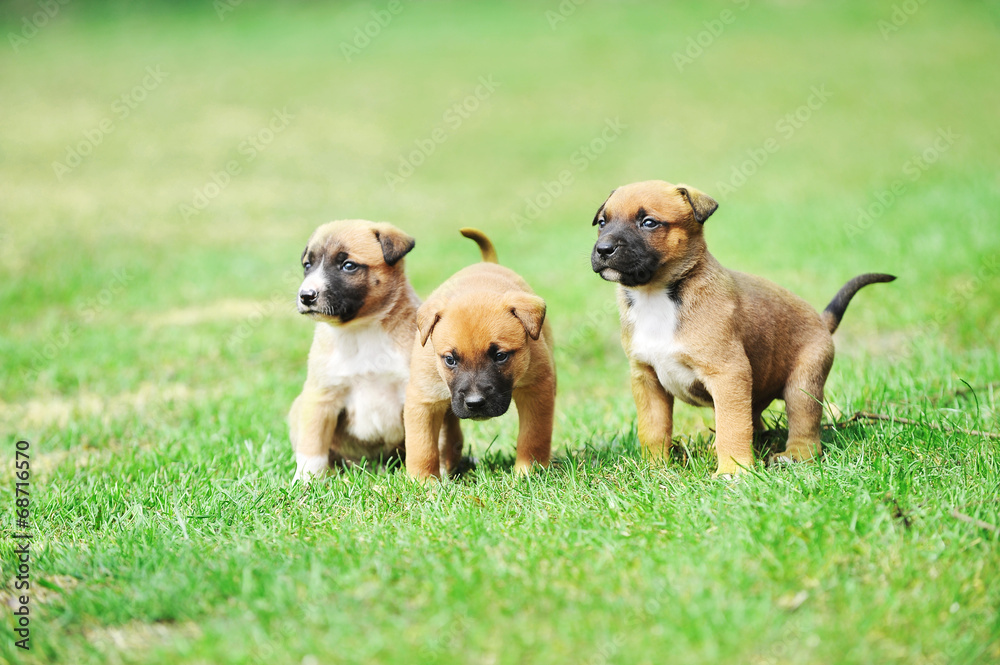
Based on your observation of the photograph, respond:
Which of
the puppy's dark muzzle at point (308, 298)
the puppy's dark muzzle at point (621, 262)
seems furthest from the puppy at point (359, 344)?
the puppy's dark muzzle at point (621, 262)

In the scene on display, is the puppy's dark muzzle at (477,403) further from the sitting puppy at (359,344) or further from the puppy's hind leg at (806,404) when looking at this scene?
the puppy's hind leg at (806,404)

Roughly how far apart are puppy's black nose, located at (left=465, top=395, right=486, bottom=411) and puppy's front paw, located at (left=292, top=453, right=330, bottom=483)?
1.21 meters

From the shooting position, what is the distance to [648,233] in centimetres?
415

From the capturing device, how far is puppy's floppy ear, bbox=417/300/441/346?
428 cm

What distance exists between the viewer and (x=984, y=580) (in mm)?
3160

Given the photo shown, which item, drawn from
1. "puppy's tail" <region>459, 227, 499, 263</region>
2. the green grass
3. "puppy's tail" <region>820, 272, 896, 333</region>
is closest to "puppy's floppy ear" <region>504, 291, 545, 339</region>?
the green grass

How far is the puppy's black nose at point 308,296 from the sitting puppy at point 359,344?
135 millimetres

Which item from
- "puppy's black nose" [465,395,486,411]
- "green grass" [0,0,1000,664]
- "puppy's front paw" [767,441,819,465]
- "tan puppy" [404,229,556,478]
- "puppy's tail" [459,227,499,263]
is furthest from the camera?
"puppy's tail" [459,227,499,263]

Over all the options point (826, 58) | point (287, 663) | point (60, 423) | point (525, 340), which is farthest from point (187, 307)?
point (826, 58)

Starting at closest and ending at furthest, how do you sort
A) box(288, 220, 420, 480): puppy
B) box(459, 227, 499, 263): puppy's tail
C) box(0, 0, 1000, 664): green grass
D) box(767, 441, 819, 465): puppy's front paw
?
box(0, 0, 1000, 664): green grass
box(767, 441, 819, 465): puppy's front paw
box(288, 220, 420, 480): puppy
box(459, 227, 499, 263): puppy's tail

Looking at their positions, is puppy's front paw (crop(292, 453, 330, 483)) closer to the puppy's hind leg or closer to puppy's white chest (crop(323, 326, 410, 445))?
puppy's white chest (crop(323, 326, 410, 445))

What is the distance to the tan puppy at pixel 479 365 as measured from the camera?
4129 millimetres

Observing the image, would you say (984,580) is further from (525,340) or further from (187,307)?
(187,307)

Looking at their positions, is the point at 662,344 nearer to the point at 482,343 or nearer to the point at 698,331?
the point at 698,331
